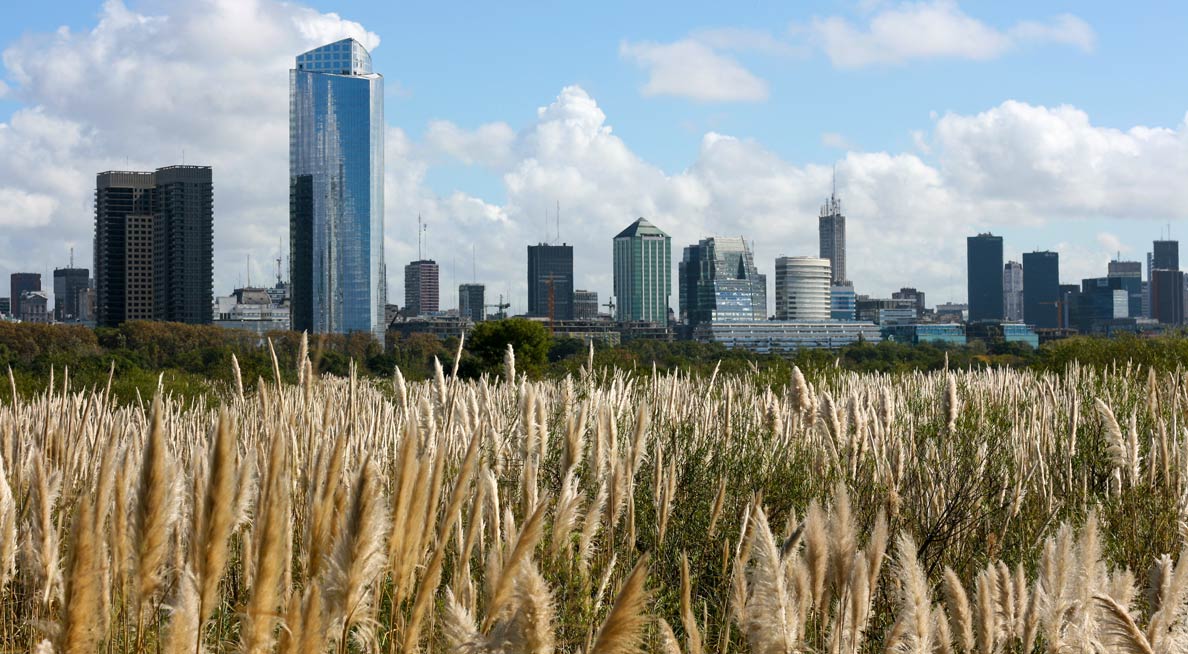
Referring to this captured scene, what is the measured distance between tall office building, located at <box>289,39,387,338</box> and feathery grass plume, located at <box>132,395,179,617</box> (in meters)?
149

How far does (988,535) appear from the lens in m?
4.13

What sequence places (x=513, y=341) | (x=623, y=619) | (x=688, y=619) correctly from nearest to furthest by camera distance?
(x=623, y=619), (x=688, y=619), (x=513, y=341)

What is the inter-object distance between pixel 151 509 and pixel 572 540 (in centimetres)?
205

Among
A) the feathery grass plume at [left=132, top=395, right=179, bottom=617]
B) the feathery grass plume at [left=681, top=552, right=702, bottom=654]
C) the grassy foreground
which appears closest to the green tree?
the grassy foreground

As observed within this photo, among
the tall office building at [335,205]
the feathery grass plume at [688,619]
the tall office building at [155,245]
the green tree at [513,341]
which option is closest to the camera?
the feathery grass plume at [688,619]

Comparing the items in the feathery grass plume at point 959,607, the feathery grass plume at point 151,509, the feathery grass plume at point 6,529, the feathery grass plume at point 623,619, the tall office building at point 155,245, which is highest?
the tall office building at point 155,245

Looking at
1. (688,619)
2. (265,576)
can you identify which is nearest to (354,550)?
(265,576)

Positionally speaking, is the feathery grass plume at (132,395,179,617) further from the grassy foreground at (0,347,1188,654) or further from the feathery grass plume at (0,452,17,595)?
the feathery grass plume at (0,452,17,595)

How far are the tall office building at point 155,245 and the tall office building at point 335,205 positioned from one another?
3020 centimetres

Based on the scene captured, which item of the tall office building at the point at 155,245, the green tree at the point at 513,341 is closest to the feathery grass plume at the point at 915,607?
the green tree at the point at 513,341

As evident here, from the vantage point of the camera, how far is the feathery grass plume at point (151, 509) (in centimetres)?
122

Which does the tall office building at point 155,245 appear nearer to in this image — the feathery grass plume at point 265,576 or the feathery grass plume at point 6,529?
the feathery grass plume at point 6,529

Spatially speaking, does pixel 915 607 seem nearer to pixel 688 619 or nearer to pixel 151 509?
pixel 688 619

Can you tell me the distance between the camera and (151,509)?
125 cm
